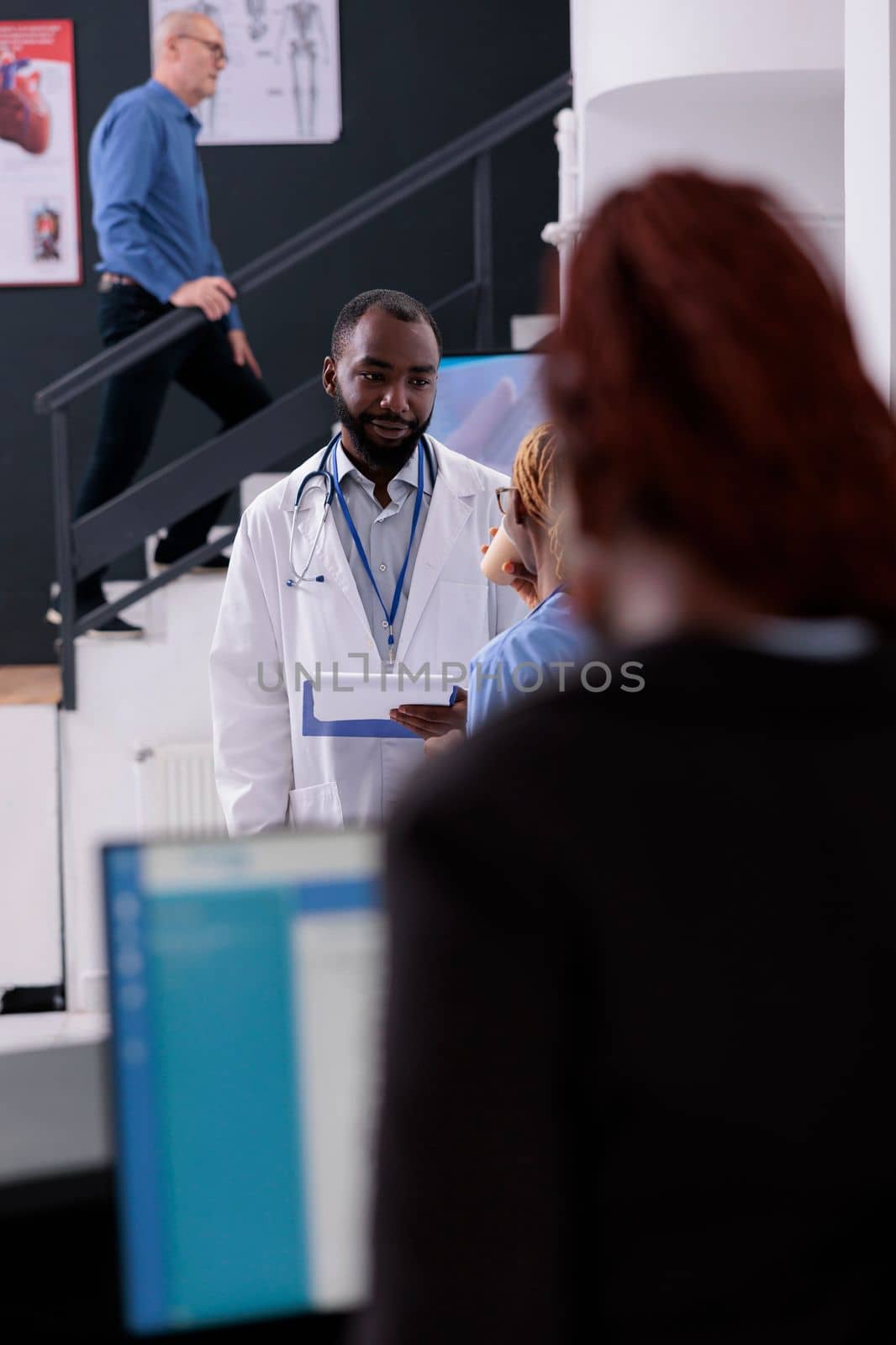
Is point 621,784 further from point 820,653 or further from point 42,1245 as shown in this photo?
point 42,1245

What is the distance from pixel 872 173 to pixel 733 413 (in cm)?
171

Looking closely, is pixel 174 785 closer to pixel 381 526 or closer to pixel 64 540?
pixel 64 540

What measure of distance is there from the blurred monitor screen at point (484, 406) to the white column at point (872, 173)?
1.81m

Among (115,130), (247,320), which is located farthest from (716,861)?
(247,320)

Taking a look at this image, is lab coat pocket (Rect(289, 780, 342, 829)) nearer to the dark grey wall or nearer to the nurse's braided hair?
the nurse's braided hair

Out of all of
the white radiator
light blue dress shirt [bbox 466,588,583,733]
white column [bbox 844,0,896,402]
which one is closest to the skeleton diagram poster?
the white radiator

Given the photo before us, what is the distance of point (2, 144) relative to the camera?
232 inches

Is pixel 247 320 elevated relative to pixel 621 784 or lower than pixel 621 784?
elevated

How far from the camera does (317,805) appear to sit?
7.95 ft

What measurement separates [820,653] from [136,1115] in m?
0.39

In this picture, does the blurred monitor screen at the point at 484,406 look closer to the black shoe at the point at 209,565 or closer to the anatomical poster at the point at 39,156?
the black shoe at the point at 209,565

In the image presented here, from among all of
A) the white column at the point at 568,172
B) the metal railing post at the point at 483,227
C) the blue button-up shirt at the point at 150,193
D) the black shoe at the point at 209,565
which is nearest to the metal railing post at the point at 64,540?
the black shoe at the point at 209,565

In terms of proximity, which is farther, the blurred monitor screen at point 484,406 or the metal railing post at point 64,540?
the metal railing post at point 64,540

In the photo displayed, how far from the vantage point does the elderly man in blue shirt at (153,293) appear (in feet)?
14.7
